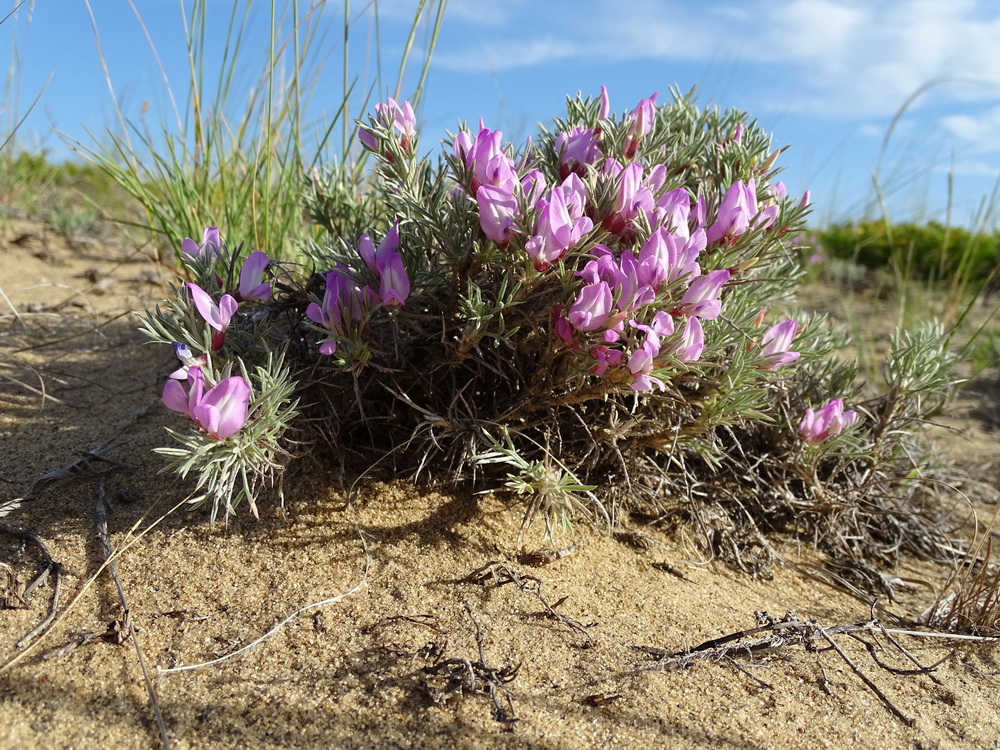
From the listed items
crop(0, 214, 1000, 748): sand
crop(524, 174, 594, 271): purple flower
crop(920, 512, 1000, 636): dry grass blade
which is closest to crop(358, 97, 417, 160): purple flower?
crop(524, 174, 594, 271): purple flower

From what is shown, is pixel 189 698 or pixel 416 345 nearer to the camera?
pixel 189 698

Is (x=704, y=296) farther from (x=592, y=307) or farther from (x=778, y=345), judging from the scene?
(x=778, y=345)

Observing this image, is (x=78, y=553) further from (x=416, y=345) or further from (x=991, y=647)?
(x=991, y=647)

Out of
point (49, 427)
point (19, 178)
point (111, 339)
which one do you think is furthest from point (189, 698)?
point (19, 178)

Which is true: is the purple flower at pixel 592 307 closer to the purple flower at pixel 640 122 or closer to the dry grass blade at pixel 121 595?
the purple flower at pixel 640 122

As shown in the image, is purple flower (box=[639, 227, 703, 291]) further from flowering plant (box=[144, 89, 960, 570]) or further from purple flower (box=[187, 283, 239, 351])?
purple flower (box=[187, 283, 239, 351])

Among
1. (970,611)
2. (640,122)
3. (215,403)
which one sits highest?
(640,122)

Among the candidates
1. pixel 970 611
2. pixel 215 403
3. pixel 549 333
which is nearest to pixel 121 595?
pixel 215 403
